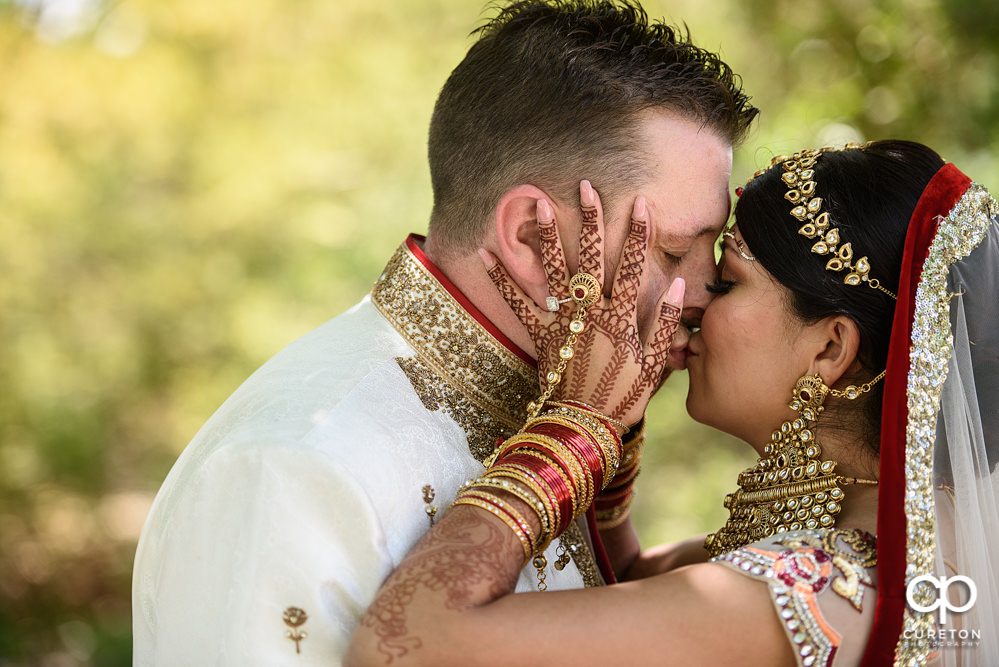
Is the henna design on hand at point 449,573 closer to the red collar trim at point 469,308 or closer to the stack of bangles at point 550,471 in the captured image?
the stack of bangles at point 550,471

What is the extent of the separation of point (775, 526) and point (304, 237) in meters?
5.36

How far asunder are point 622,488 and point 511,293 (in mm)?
849

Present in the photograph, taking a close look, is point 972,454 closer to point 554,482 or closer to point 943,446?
point 943,446

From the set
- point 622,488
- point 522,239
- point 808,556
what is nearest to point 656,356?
point 522,239

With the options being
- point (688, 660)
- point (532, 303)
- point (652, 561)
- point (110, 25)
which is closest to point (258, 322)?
point (110, 25)

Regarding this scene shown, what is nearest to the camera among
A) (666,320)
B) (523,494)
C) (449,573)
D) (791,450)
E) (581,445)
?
(449,573)

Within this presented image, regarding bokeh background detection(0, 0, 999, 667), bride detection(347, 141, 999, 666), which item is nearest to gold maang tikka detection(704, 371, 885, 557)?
bride detection(347, 141, 999, 666)

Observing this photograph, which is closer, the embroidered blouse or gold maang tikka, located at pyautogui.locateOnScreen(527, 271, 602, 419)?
the embroidered blouse

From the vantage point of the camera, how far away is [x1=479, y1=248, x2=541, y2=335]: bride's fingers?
6.67 ft

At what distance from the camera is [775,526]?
2.06m

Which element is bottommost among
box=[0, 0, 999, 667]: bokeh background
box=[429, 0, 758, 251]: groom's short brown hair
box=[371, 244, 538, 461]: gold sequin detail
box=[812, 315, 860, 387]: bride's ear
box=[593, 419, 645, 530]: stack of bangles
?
box=[812, 315, 860, 387]: bride's ear

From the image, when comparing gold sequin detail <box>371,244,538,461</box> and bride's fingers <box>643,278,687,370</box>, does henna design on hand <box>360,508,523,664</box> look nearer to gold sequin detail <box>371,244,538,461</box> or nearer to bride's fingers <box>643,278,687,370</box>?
gold sequin detail <box>371,244,538,461</box>

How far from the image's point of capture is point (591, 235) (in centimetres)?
201

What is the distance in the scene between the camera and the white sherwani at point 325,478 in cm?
164
